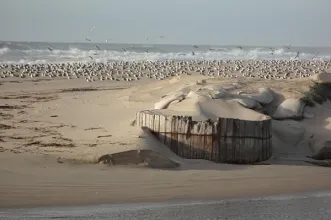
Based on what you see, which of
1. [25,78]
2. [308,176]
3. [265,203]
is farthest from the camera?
[25,78]

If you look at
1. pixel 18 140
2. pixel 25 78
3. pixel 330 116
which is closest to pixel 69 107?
pixel 18 140

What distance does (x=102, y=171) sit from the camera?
8.96 meters

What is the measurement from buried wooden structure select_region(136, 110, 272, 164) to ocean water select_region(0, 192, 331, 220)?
5.37ft

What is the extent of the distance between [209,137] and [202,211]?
2.47m

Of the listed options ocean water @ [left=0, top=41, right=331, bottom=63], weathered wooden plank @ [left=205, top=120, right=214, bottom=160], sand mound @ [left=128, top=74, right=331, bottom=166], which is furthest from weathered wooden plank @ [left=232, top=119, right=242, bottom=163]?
ocean water @ [left=0, top=41, right=331, bottom=63]

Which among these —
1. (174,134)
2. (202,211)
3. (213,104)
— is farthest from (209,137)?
(202,211)

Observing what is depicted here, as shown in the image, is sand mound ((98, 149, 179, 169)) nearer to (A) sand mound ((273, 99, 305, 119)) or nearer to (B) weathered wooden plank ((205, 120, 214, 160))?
(B) weathered wooden plank ((205, 120, 214, 160))

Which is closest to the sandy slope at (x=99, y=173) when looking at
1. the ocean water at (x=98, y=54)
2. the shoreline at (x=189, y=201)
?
the shoreline at (x=189, y=201)

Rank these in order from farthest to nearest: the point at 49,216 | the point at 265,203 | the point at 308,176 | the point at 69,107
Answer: the point at 69,107 → the point at 308,176 → the point at 265,203 → the point at 49,216

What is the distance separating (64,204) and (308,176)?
4364mm

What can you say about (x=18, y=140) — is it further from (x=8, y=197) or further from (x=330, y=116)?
(x=330, y=116)

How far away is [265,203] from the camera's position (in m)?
8.53

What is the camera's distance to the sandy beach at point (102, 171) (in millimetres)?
8234

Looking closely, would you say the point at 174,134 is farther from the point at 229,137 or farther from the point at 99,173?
the point at 99,173
